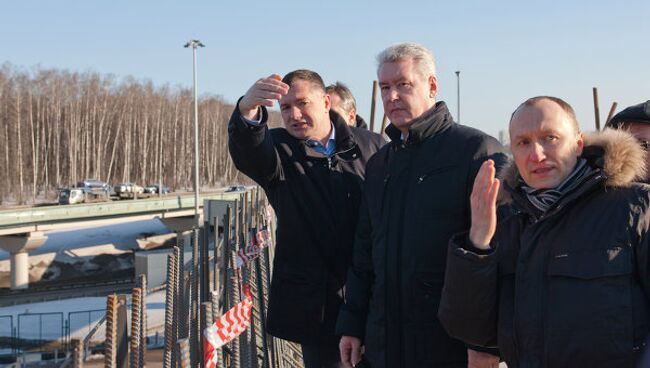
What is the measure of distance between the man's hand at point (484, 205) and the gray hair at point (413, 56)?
841mm

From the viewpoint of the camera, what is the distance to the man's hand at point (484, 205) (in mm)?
2016

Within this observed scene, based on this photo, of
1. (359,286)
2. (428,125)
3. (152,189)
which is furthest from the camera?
(152,189)

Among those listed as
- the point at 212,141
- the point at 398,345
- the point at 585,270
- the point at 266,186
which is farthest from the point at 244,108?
the point at 212,141

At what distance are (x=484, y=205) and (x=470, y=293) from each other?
11.3 inches

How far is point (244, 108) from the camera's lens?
2951 millimetres

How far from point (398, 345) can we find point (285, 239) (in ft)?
3.03

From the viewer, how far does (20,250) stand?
90.8 feet

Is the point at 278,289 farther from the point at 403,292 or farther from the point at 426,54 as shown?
the point at 426,54

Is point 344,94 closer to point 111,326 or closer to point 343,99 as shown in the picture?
point 343,99

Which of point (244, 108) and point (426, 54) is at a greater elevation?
point (426, 54)

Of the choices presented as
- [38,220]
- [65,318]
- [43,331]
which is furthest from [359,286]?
[38,220]

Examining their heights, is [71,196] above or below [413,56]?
below

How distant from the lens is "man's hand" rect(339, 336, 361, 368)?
2.84 metres

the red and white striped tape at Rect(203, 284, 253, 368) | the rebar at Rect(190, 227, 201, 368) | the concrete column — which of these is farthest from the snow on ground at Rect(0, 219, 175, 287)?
the red and white striped tape at Rect(203, 284, 253, 368)
